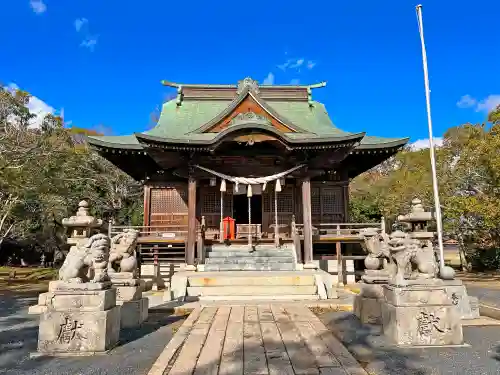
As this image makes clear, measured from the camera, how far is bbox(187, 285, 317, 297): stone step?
35.0 feet

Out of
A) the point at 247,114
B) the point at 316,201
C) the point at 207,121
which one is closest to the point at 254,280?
the point at 247,114

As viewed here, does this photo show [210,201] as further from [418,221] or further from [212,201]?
[418,221]

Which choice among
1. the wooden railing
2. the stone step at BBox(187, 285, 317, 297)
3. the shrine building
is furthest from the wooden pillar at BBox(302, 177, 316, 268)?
the stone step at BBox(187, 285, 317, 297)

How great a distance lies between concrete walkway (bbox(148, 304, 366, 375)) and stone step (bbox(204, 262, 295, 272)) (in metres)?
5.71

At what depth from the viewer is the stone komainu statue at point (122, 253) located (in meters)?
7.33

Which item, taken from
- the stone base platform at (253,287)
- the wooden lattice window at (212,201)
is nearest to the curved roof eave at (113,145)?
the wooden lattice window at (212,201)

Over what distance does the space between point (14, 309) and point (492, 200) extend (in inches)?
763

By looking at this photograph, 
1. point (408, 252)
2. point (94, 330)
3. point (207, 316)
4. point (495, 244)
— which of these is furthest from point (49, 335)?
point (495, 244)

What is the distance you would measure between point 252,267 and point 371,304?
6.71 meters

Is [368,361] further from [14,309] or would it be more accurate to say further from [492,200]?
[492,200]

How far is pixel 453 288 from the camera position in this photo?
710 centimetres

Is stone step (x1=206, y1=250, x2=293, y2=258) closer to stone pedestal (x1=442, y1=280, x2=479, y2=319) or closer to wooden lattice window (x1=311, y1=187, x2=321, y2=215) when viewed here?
wooden lattice window (x1=311, y1=187, x2=321, y2=215)

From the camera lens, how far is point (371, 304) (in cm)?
698

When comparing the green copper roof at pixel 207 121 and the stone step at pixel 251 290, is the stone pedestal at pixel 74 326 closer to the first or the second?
the stone step at pixel 251 290
